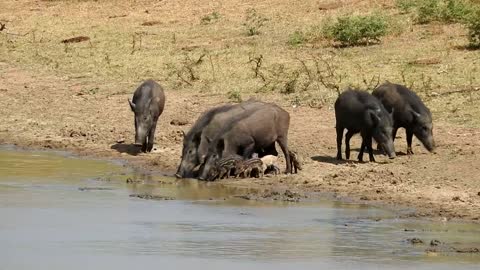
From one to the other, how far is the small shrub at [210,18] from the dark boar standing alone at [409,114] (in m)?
11.3

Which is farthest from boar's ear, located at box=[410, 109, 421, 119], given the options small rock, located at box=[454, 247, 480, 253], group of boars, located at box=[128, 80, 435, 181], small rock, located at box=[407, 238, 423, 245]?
small rock, located at box=[454, 247, 480, 253]

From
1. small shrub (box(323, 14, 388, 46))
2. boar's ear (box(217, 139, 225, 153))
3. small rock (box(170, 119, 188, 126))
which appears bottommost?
small rock (box(170, 119, 188, 126))

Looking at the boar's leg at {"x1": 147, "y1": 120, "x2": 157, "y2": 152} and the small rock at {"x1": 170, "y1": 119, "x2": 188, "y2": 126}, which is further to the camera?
the small rock at {"x1": 170, "y1": 119, "x2": 188, "y2": 126}

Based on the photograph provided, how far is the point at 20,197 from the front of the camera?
13672mm

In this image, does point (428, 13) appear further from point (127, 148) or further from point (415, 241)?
point (415, 241)

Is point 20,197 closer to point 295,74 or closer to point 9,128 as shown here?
point 9,128

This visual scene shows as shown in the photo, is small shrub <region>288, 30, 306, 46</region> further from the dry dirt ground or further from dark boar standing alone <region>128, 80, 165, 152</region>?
dark boar standing alone <region>128, 80, 165, 152</region>

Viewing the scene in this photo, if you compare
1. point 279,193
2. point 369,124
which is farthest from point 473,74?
point 279,193

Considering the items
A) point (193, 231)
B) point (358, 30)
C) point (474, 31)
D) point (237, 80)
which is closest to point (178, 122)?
point (237, 80)

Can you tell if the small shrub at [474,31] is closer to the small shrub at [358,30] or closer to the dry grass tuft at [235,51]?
the dry grass tuft at [235,51]

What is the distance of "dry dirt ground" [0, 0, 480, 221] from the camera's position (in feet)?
48.5

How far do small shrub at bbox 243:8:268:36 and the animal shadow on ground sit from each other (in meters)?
8.13

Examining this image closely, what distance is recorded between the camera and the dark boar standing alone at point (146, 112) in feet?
56.3

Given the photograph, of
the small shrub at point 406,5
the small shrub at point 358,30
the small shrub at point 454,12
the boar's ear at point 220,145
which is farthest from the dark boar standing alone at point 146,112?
the small shrub at point 406,5
